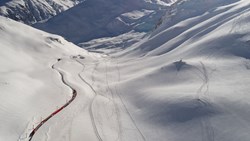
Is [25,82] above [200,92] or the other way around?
the other way around

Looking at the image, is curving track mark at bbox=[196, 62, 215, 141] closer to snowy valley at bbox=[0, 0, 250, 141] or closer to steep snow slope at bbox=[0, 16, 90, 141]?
snowy valley at bbox=[0, 0, 250, 141]

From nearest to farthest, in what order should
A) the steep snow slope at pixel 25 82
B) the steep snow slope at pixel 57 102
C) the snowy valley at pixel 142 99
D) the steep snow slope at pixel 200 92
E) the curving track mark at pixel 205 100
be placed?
the curving track mark at pixel 205 100 → the steep snow slope at pixel 200 92 → the snowy valley at pixel 142 99 → the steep snow slope at pixel 57 102 → the steep snow slope at pixel 25 82

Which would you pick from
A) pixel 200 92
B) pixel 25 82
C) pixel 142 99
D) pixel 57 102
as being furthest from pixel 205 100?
pixel 25 82

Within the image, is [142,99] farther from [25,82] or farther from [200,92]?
[25,82]

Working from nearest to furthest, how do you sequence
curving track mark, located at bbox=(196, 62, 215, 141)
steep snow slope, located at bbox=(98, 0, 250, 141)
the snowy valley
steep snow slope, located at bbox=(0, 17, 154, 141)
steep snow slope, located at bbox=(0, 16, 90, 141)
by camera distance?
1. curving track mark, located at bbox=(196, 62, 215, 141)
2. steep snow slope, located at bbox=(98, 0, 250, 141)
3. the snowy valley
4. steep snow slope, located at bbox=(0, 17, 154, 141)
5. steep snow slope, located at bbox=(0, 16, 90, 141)

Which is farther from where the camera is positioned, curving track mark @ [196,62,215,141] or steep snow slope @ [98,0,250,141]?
steep snow slope @ [98,0,250,141]


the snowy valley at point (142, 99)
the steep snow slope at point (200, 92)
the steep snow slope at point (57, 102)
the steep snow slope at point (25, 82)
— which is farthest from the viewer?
the steep snow slope at point (25, 82)

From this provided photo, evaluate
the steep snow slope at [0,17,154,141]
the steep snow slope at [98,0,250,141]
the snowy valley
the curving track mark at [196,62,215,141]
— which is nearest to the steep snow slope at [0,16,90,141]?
the steep snow slope at [0,17,154,141]

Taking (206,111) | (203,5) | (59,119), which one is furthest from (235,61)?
(203,5)

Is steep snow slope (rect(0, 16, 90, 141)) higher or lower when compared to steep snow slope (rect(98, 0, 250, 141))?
lower

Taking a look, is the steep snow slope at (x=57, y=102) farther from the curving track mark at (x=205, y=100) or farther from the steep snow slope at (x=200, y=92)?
the curving track mark at (x=205, y=100)

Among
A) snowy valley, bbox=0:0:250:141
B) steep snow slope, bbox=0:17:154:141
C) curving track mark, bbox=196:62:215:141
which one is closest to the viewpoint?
curving track mark, bbox=196:62:215:141

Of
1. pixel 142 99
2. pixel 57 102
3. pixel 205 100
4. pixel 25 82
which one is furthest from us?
pixel 25 82

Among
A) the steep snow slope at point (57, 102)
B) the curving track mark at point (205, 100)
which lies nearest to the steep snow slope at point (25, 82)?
the steep snow slope at point (57, 102)
